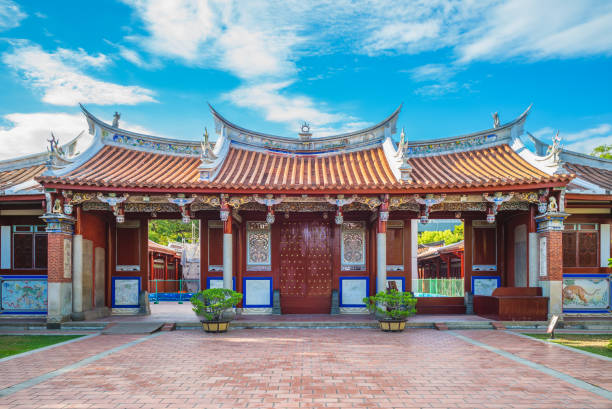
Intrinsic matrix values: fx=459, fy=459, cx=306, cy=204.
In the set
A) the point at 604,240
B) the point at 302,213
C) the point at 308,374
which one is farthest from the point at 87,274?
the point at 604,240

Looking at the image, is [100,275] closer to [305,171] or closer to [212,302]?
[212,302]

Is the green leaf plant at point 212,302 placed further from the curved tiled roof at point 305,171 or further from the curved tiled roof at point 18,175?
the curved tiled roof at point 18,175

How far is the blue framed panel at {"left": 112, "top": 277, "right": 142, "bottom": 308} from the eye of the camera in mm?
15055

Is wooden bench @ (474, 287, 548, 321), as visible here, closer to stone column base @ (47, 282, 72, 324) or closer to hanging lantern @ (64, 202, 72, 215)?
stone column base @ (47, 282, 72, 324)

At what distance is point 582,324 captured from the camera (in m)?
12.2

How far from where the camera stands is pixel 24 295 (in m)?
13.5

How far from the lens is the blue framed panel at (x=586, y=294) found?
13414 mm

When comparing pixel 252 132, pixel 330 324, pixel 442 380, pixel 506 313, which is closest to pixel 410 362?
pixel 442 380

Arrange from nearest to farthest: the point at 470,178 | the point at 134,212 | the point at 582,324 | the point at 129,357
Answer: the point at 129,357, the point at 582,324, the point at 470,178, the point at 134,212

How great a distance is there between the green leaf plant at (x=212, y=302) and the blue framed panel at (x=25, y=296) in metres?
5.18

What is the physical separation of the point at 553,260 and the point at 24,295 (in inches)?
593

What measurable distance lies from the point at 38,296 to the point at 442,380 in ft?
39.3

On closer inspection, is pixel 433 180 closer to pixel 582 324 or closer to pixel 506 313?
pixel 506 313

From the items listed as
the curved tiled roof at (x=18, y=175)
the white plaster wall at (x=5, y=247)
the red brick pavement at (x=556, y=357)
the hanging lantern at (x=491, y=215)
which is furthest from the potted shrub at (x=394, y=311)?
the curved tiled roof at (x=18, y=175)
